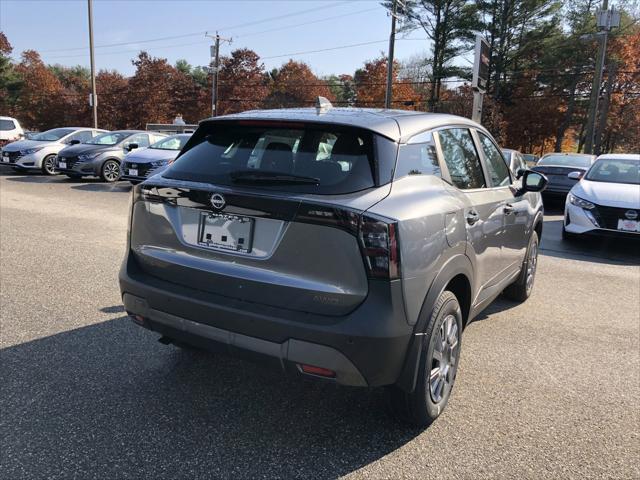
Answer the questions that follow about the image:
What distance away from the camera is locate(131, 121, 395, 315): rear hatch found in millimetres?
2344

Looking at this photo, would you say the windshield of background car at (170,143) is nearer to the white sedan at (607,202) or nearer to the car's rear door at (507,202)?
the white sedan at (607,202)

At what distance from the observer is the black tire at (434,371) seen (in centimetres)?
262

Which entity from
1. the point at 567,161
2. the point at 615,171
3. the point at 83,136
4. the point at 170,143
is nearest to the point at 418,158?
the point at 615,171

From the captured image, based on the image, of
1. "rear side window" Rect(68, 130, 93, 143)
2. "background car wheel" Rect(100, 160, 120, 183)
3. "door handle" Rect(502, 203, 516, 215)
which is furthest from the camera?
"rear side window" Rect(68, 130, 93, 143)

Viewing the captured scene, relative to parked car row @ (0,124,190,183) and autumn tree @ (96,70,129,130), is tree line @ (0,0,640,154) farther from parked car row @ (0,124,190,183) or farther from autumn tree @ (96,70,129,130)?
parked car row @ (0,124,190,183)

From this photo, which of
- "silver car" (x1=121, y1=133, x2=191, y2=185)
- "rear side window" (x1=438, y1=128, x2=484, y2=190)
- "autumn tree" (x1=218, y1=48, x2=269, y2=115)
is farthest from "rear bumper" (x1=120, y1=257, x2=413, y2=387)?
"autumn tree" (x1=218, y1=48, x2=269, y2=115)

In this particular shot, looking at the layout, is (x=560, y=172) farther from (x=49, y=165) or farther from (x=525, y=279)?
(x=49, y=165)

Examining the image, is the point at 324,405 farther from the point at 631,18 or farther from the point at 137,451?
the point at 631,18

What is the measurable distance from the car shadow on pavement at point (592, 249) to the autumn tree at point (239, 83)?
43.9 metres

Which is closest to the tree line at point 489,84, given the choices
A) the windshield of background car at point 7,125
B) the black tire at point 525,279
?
the windshield of background car at point 7,125

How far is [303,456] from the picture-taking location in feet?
8.40

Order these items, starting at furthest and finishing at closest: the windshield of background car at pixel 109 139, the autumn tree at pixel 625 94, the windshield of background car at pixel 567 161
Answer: the autumn tree at pixel 625 94 → the windshield of background car at pixel 109 139 → the windshield of background car at pixel 567 161

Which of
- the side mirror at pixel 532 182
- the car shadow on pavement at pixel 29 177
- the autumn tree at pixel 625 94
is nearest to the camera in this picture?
the side mirror at pixel 532 182

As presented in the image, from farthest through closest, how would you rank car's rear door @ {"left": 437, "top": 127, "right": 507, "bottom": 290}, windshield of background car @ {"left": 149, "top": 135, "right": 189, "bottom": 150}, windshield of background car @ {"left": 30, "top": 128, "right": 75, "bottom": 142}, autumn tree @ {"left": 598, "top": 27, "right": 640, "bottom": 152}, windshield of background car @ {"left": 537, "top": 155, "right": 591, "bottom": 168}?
autumn tree @ {"left": 598, "top": 27, "right": 640, "bottom": 152} < windshield of background car @ {"left": 30, "top": 128, "right": 75, "bottom": 142} < windshield of background car @ {"left": 149, "top": 135, "right": 189, "bottom": 150} < windshield of background car @ {"left": 537, "top": 155, "right": 591, "bottom": 168} < car's rear door @ {"left": 437, "top": 127, "right": 507, "bottom": 290}
